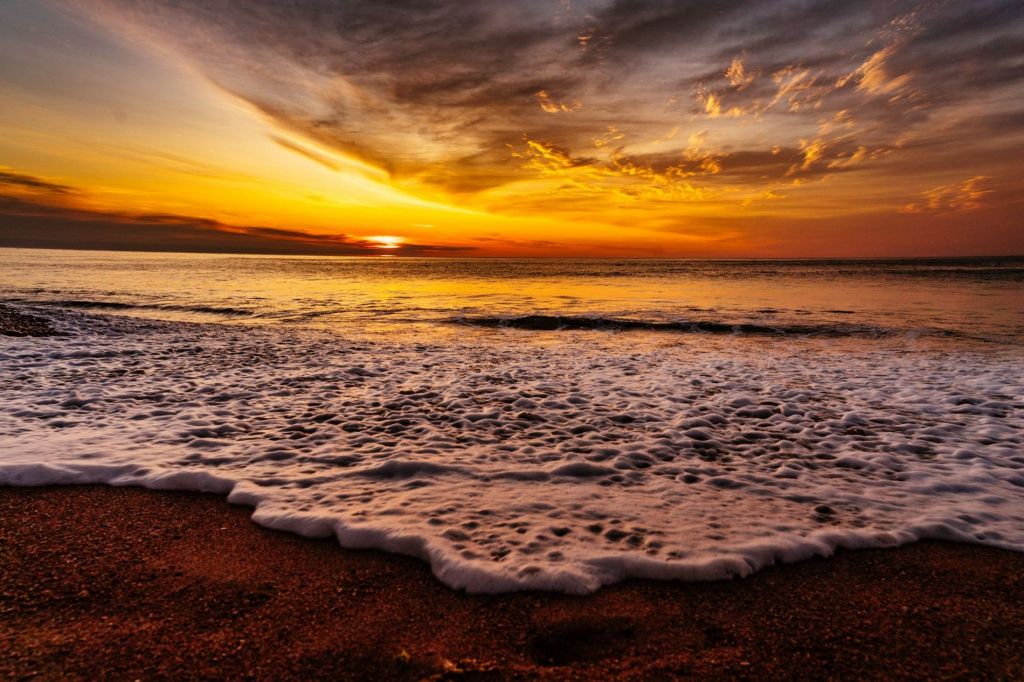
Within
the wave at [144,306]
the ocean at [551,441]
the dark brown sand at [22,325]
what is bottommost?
the wave at [144,306]

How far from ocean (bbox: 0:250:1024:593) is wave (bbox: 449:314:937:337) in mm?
2139

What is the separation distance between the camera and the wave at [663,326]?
16234 mm

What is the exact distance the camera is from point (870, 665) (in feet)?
8.81

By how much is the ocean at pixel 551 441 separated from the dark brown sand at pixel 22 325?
0.78 metres

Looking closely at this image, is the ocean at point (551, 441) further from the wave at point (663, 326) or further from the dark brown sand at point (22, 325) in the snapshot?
the wave at point (663, 326)

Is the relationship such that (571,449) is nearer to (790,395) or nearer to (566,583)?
(566,583)

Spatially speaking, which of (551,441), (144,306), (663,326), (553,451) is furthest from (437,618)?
(144,306)

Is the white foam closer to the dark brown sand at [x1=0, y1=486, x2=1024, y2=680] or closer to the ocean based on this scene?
the ocean

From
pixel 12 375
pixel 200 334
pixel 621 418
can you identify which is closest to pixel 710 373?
pixel 621 418

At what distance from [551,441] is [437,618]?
3376mm

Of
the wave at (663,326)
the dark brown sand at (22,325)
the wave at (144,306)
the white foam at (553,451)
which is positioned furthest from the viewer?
the wave at (144,306)

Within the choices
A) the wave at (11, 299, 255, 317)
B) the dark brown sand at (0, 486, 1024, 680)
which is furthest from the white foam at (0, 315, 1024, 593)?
the wave at (11, 299, 255, 317)

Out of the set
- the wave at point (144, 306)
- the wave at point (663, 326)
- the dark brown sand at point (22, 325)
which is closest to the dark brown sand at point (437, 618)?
the dark brown sand at point (22, 325)

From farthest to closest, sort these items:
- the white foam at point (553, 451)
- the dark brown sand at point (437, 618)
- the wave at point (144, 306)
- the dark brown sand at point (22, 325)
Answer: the wave at point (144, 306) → the dark brown sand at point (22, 325) → the white foam at point (553, 451) → the dark brown sand at point (437, 618)
